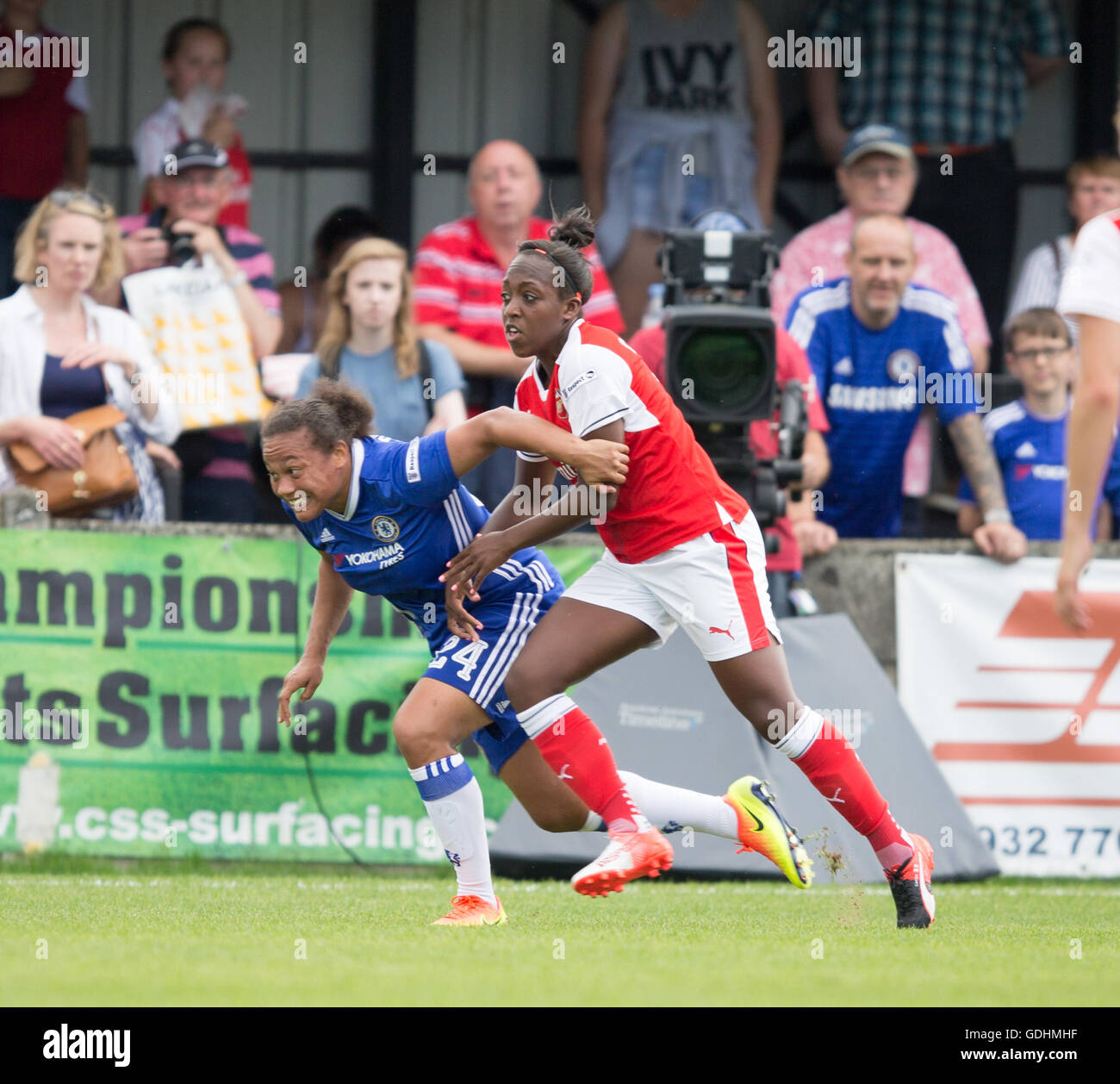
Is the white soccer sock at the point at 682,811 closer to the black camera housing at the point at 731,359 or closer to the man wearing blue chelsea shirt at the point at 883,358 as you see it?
the black camera housing at the point at 731,359

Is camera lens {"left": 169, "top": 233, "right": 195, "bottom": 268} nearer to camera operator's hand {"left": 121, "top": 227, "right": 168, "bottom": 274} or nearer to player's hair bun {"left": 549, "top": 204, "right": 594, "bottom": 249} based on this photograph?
camera operator's hand {"left": 121, "top": 227, "right": 168, "bottom": 274}

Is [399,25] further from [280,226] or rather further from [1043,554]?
[1043,554]

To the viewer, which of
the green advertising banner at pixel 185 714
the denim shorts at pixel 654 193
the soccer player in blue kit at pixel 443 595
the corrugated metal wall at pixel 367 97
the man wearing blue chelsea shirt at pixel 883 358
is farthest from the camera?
the corrugated metal wall at pixel 367 97

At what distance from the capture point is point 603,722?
7.97 m

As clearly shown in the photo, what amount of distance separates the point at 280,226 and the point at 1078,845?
631 cm

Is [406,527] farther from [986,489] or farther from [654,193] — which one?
[654,193]

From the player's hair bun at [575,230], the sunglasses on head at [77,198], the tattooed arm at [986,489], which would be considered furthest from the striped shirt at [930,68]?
the player's hair bun at [575,230]

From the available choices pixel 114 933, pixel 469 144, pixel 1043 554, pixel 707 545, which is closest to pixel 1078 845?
pixel 1043 554

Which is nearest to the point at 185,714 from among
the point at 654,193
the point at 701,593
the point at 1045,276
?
the point at 701,593

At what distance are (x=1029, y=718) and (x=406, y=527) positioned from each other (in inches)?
156

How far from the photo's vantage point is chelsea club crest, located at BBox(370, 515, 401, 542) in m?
5.58

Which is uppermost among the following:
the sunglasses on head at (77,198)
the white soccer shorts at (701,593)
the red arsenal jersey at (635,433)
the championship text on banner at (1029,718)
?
the sunglasses on head at (77,198)

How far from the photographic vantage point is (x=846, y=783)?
18.5 ft

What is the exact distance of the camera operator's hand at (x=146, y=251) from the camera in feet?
29.9
